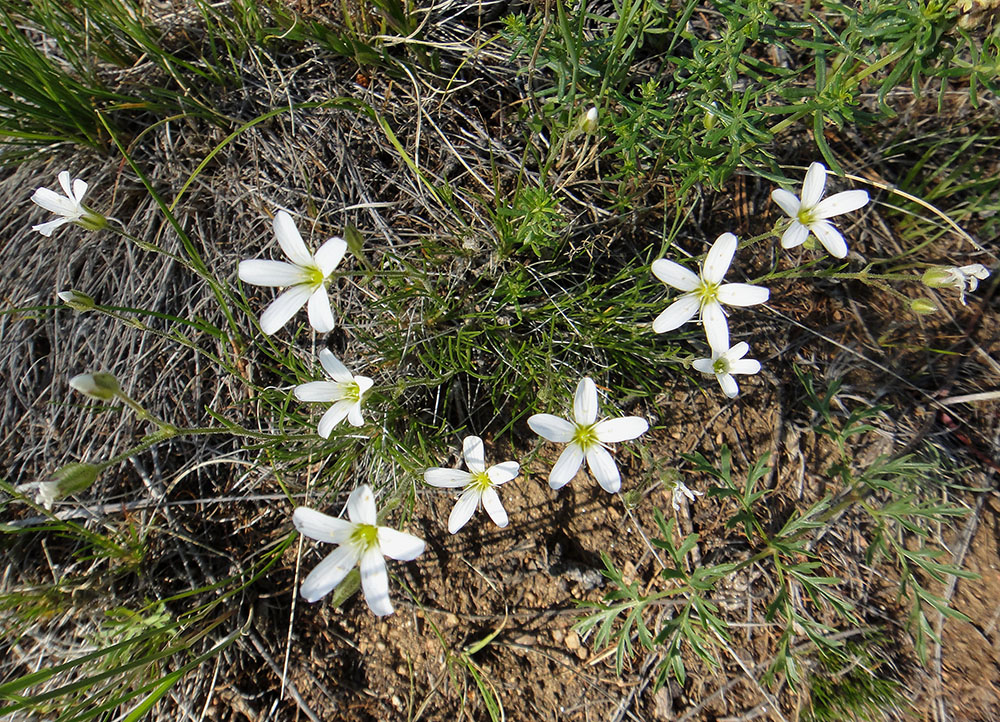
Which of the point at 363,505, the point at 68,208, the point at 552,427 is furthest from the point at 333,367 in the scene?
the point at 68,208

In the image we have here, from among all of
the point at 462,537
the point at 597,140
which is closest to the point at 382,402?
the point at 462,537

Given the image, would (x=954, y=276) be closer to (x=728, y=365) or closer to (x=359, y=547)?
(x=728, y=365)

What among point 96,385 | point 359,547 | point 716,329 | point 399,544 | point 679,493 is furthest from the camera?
point 679,493

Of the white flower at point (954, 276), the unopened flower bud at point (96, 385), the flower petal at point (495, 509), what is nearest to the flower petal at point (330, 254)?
the unopened flower bud at point (96, 385)

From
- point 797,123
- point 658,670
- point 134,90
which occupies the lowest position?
point 658,670

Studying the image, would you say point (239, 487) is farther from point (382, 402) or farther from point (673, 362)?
point (673, 362)

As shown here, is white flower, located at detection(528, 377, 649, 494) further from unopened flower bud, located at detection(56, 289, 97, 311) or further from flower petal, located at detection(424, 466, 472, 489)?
unopened flower bud, located at detection(56, 289, 97, 311)
